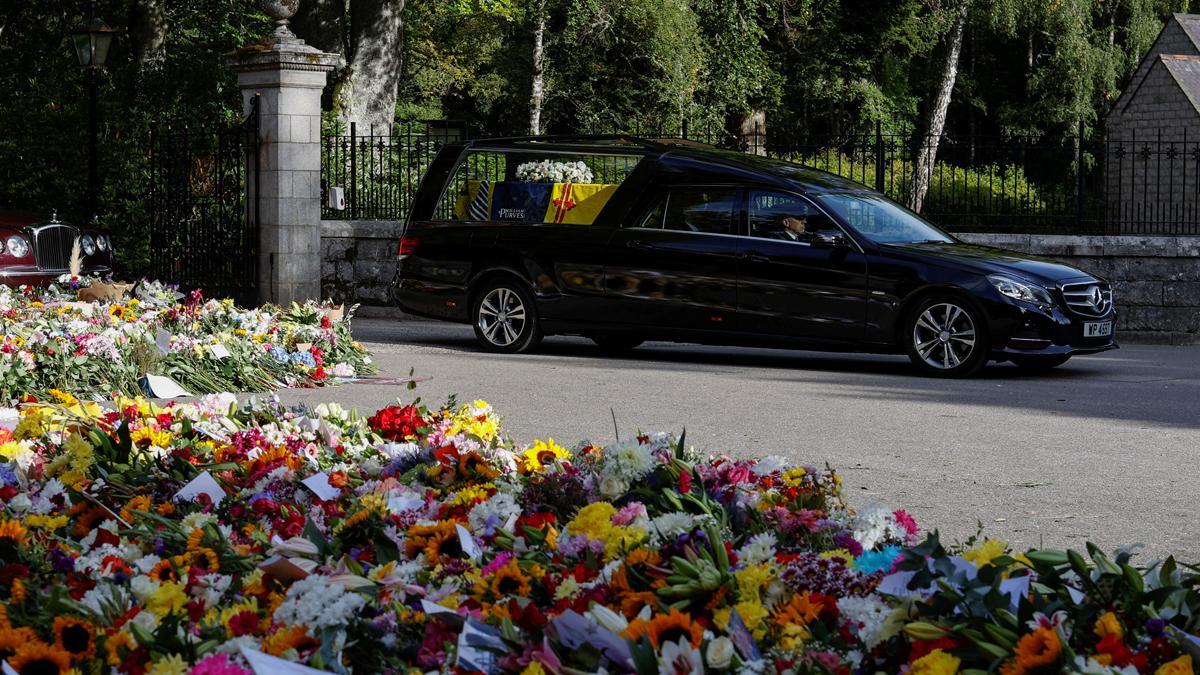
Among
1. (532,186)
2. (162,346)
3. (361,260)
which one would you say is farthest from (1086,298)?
(361,260)

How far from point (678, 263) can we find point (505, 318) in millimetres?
1764

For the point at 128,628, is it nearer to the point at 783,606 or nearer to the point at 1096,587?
the point at 783,606

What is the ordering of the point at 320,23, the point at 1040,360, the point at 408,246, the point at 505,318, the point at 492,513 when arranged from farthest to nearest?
the point at 320,23
the point at 408,246
the point at 505,318
the point at 1040,360
the point at 492,513

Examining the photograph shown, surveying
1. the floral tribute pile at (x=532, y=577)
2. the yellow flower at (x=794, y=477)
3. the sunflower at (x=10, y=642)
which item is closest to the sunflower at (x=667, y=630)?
the floral tribute pile at (x=532, y=577)

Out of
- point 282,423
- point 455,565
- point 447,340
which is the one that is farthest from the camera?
point 447,340

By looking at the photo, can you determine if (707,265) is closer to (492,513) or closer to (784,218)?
(784,218)

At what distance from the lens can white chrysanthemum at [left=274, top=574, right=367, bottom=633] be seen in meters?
2.81

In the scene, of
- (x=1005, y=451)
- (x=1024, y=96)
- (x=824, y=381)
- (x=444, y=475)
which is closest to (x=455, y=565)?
(x=444, y=475)

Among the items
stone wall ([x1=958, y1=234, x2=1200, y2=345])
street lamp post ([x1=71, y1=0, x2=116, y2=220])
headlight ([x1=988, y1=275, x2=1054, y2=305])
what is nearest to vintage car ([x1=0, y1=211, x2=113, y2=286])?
street lamp post ([x1=71, y1=0, x2=116, y2=220])

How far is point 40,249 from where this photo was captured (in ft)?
51.8

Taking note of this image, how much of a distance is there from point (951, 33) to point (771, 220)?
1277 inches

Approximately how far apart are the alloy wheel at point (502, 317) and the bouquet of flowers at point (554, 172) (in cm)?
103

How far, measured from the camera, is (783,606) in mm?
2801

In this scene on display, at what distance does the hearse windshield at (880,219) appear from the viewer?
1220 cm
